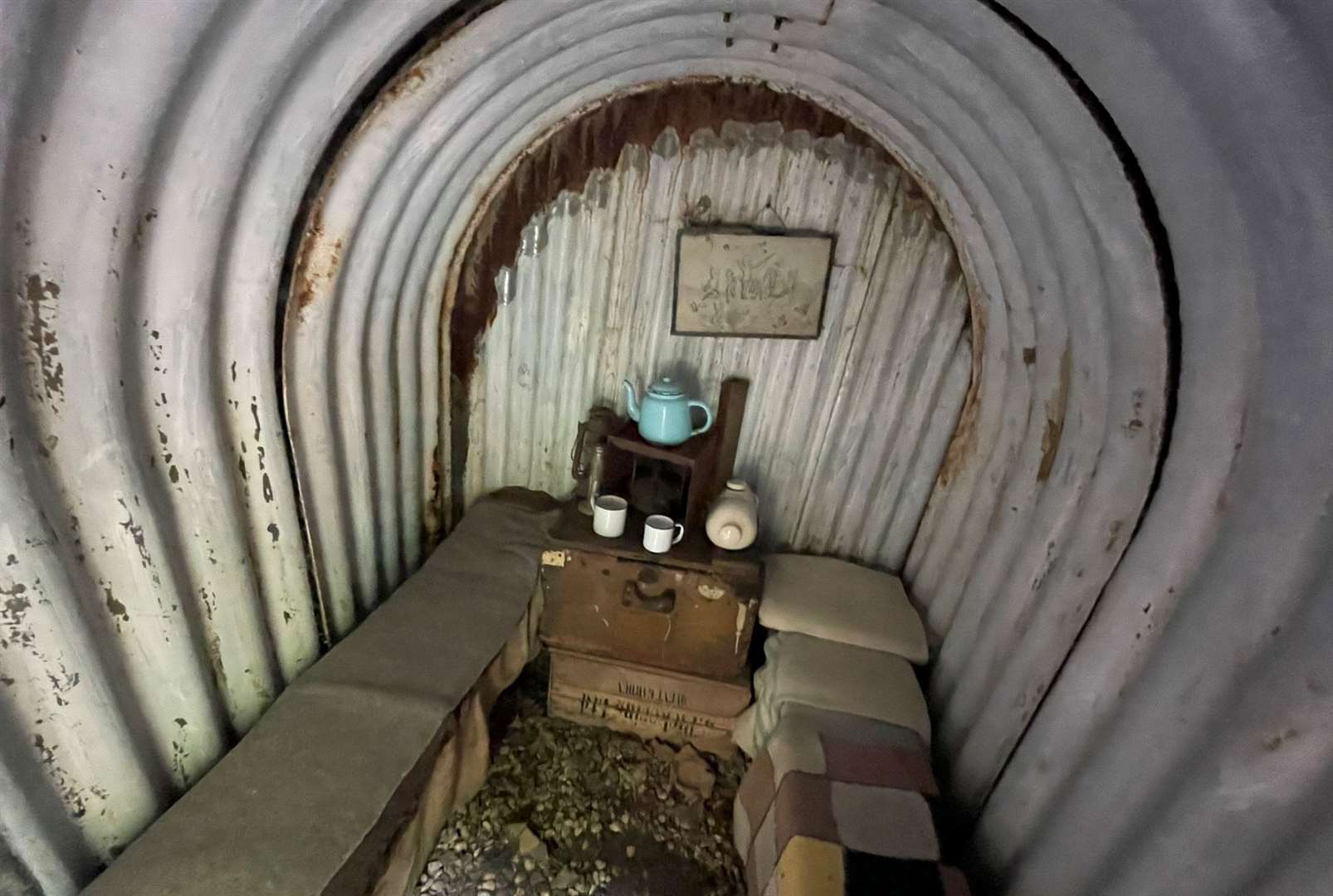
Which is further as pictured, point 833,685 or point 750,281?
point 750,281

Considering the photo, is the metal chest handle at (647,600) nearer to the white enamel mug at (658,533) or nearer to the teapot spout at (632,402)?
the white enamel mug at (658,533)

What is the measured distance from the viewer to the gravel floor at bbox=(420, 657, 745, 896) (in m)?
2.32

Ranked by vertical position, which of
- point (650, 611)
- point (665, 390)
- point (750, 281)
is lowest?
point (650, 611)

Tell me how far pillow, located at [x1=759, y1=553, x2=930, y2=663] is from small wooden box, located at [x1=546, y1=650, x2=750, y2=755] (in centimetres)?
31

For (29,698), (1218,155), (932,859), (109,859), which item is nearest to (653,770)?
(932,859)

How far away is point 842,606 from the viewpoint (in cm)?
274

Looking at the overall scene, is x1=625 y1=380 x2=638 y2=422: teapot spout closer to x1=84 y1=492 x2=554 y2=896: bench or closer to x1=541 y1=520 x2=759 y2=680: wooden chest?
x1=541 y1=520 x2=759 y2=680: wooden chest

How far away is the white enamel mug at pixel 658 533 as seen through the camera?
8.50 ft

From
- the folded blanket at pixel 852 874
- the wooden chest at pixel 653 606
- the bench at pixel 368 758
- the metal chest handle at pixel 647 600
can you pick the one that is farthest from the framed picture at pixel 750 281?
the folded blanket at pixel 852 874

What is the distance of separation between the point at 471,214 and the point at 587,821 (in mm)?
2176

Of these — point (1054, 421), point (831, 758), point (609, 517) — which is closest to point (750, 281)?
point (609, 517)

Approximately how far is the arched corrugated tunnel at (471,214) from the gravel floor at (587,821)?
0.82 m

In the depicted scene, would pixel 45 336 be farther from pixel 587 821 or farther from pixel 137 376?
pixel 587 821

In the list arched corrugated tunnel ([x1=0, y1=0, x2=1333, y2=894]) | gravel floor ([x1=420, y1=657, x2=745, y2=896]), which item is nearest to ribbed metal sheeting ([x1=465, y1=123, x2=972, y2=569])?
arched corrugated tunnel ([x1=0, y1=0, x2=1333, y2=894])
